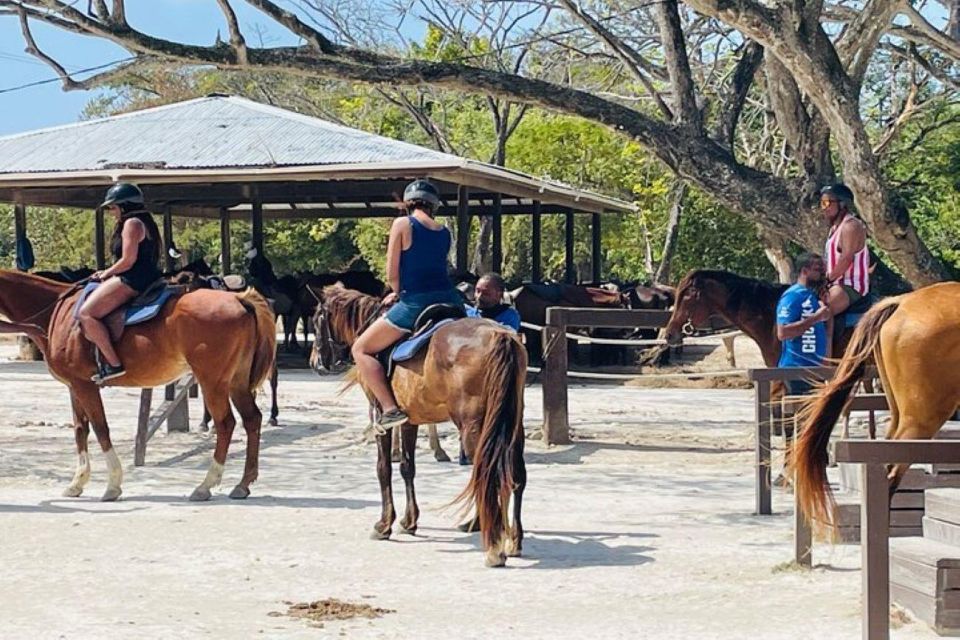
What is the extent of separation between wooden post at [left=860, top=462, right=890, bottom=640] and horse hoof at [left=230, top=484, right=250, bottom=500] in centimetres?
621

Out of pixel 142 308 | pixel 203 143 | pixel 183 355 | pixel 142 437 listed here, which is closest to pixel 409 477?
pixel 183 355

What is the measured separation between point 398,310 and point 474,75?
550cm

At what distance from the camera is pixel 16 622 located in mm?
6504

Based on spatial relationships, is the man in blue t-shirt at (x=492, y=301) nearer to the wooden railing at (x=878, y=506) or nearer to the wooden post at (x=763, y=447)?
the wooden post at (x=763, y=447)

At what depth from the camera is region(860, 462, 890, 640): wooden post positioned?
17.1ft

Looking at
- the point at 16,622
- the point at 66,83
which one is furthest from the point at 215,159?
the point at 16,622

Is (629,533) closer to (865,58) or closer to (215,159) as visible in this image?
(865,58)

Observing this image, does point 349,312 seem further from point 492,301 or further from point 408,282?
point 492,301

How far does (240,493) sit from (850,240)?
523 cm

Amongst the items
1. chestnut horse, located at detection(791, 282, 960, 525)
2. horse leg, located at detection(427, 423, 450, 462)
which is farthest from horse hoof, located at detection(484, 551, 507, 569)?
horse leg, located at detection(427, 423, 450, 462)

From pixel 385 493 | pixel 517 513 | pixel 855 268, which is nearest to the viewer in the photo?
pixel 517 513

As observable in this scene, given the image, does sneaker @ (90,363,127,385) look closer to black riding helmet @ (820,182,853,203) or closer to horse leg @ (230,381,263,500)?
horse leg @ (230,381,263,500)

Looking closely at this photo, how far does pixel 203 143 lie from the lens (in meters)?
22.6

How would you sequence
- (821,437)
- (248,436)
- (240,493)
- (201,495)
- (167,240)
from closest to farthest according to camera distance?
(821,437) → (201,495) → (240,493) → (248,436) → (167,240)
